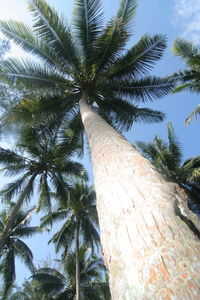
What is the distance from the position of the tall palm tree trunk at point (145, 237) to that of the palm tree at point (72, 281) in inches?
670

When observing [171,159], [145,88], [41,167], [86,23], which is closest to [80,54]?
[86,23]

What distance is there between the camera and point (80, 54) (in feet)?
25.8

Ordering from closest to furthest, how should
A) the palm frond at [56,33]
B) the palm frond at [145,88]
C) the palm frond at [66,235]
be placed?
the palm frond at [56,33] < the palm frond at [145,88] < the palm frond at [66,235]

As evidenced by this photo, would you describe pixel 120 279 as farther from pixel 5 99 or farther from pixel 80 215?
pixel 80 215

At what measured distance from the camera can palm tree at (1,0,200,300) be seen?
4.30ft

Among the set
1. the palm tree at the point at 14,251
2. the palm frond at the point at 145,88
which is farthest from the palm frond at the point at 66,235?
the palm frond at the point at 145,88

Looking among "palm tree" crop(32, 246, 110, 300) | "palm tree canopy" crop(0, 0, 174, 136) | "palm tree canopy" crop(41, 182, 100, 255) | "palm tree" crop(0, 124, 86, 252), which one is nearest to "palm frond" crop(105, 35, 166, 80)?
"palm tree canopy" crop(0, 0, 174, 136)

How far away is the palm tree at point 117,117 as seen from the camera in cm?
131

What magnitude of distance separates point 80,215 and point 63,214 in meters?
1.48

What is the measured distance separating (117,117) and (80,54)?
8.90 ft

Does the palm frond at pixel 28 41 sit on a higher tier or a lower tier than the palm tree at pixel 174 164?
lower

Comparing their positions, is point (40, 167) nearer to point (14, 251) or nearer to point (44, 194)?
point (44, 194)

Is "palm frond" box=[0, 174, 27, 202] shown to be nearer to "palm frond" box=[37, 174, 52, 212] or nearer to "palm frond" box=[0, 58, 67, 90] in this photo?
"palm frond" box=[37, 174, 52, 212]

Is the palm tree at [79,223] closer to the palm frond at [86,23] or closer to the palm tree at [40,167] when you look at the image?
the palm tree at [40,167]
